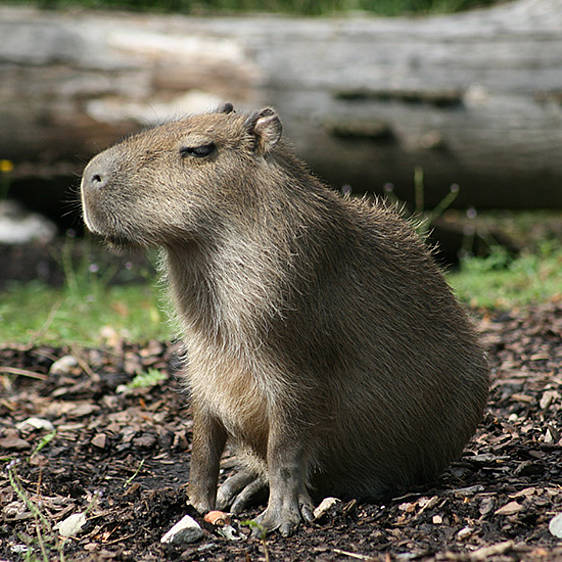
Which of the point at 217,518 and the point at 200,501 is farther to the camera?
the point at 200,501

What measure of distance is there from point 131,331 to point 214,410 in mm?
2634

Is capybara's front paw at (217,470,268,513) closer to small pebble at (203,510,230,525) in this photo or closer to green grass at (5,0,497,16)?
small pebble at (203,510,230,525)

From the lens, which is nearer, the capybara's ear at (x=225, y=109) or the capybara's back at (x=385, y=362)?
the capybara's back at (x=385, y=362)

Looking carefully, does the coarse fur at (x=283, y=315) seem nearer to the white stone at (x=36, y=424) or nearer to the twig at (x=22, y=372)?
the white stone at (x=36, y=424)

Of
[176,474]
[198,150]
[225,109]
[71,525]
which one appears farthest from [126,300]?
[198,150]

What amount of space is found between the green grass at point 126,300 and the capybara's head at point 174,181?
230 cm

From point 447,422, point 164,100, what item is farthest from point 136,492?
point 164,100

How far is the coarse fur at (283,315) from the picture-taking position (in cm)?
305

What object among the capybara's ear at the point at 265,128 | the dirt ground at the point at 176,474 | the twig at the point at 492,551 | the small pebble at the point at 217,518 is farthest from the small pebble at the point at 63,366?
the twig at the point at 492,551

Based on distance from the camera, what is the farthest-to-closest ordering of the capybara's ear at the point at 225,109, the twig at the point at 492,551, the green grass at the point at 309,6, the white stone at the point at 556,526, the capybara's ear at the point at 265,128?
the green grass at the point at 309,6, the capybara's ear at the point at 225,109, the capybara's ear at the point at 265,128, the white stone at the point at 556,526, the twig at the point at 492,551

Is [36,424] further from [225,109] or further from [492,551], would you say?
[492,551]

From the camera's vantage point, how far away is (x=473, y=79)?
23.9 feet

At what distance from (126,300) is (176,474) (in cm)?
344

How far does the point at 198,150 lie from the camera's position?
10.1 ft
